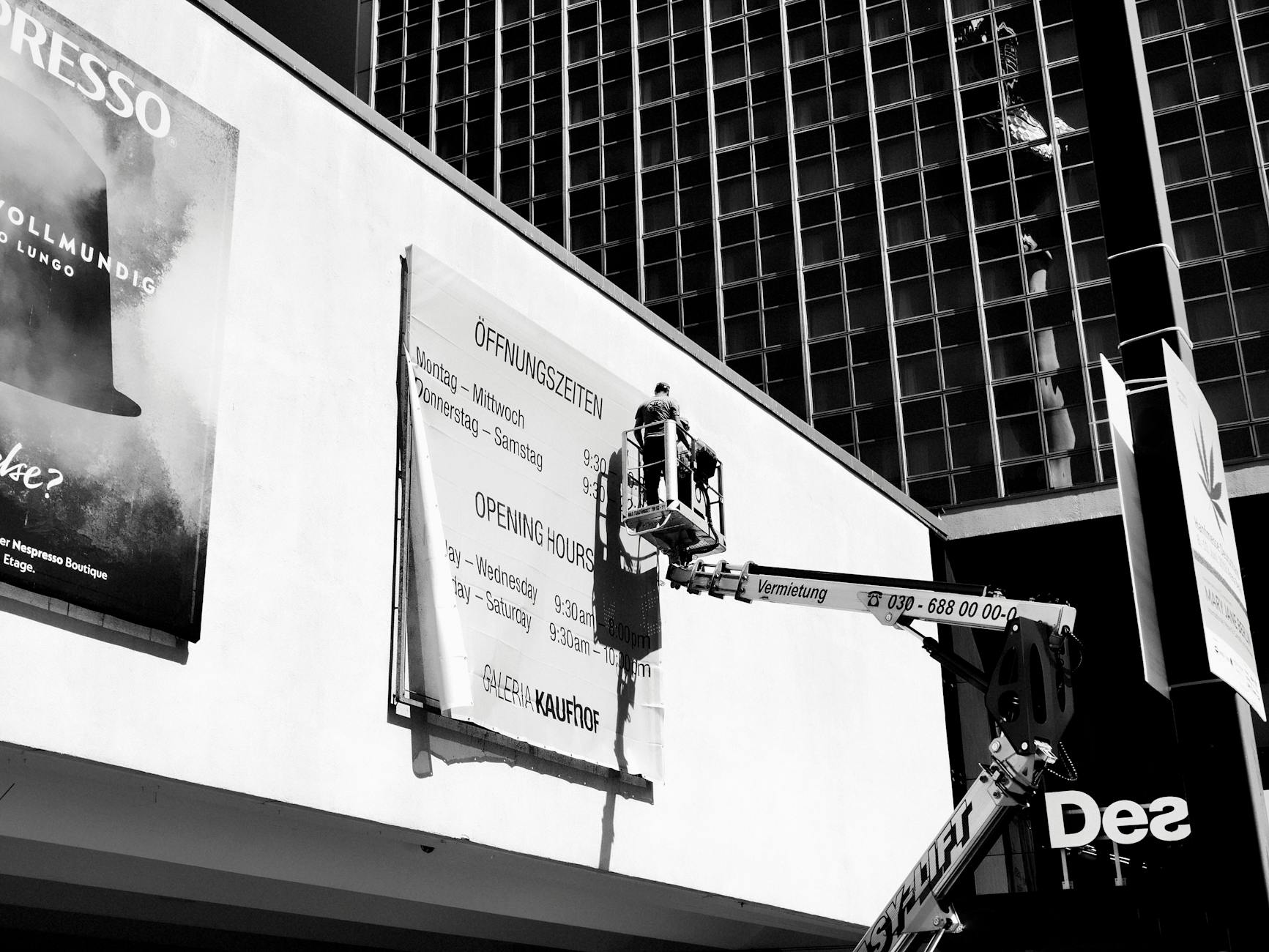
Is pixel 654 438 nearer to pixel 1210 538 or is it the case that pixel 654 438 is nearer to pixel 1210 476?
pixel 1210 476

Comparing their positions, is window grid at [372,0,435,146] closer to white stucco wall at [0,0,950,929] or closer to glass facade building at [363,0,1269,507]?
glass facade building at [363,0,1269,507]

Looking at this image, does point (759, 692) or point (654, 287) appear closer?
point (759, 692)

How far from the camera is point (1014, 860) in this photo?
26656 millimetres

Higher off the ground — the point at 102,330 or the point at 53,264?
the point at 53,264

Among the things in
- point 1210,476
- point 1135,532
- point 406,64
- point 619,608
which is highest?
point 406,64

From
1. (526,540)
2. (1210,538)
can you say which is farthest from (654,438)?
(1210,538)

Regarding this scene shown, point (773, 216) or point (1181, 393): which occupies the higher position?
point (773, 216)

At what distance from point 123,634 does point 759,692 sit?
955 cm

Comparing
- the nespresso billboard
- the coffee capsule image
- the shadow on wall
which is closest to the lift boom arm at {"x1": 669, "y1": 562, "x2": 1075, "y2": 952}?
the shadow on wall

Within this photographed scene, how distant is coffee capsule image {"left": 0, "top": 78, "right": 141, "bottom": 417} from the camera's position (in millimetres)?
9398

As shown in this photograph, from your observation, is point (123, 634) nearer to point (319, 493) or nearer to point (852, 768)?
point (319, 493)

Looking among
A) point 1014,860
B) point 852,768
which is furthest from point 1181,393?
point 1014,860

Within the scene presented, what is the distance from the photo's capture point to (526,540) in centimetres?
1397

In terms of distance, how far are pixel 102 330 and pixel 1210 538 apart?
7259mm
